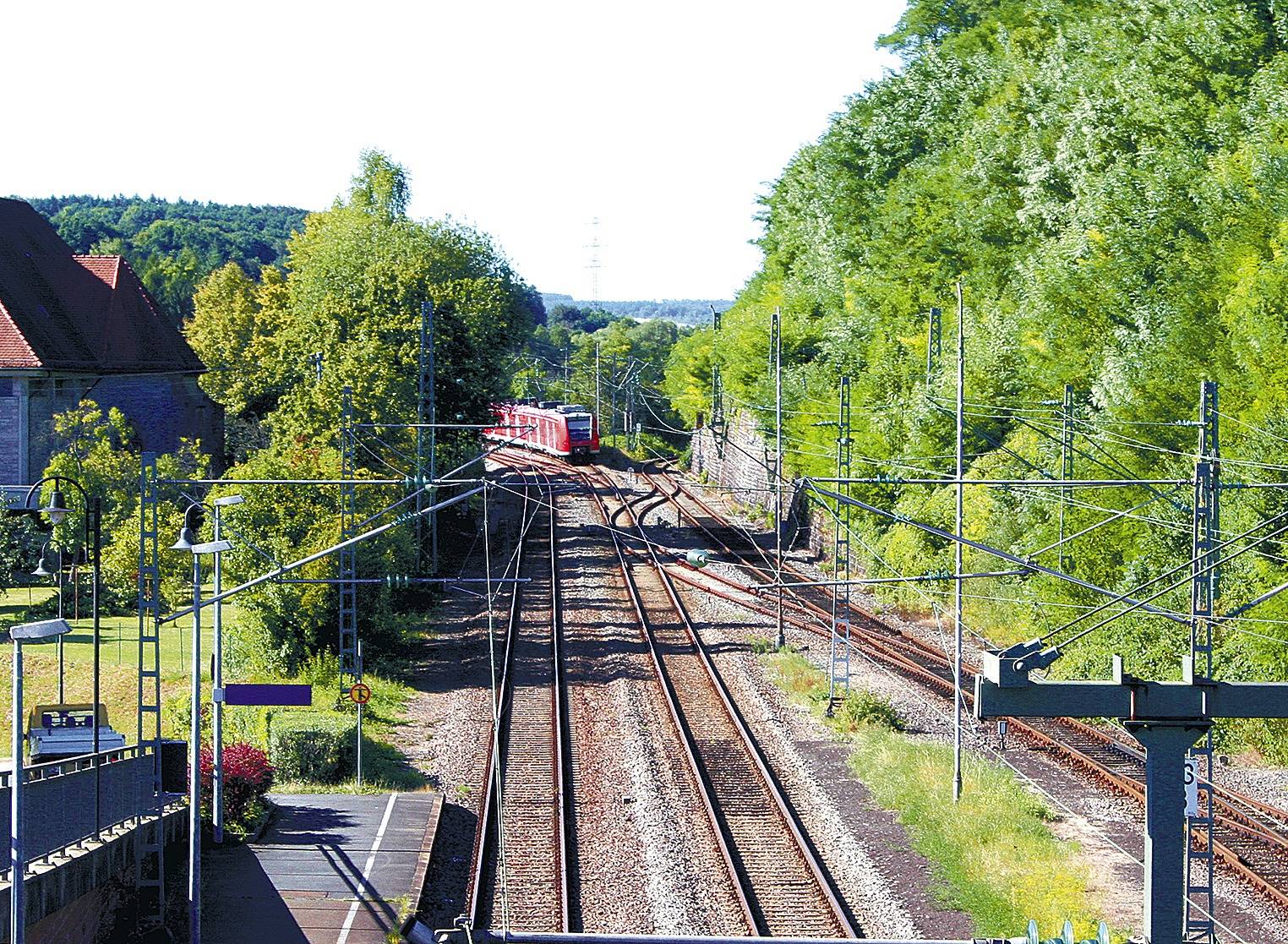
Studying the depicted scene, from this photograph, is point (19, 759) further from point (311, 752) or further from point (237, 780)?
point (311, 752)

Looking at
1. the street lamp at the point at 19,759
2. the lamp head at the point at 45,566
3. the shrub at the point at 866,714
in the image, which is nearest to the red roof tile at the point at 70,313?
the lamp head at the point at 45,566

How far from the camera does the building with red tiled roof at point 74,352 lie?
40969 mm

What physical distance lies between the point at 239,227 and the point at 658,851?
148 metres

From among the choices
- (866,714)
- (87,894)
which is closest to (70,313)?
(866,714)

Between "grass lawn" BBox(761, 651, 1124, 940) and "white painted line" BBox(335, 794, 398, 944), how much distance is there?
6.60 meters

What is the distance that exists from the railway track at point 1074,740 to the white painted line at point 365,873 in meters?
8.96

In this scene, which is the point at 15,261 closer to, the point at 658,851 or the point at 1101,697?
the point at 658,851

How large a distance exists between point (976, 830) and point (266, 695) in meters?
9.20

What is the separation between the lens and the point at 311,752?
2266 centimetres

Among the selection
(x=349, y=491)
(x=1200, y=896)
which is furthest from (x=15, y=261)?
(x=1200, y=896)

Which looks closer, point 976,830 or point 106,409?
point 976,830

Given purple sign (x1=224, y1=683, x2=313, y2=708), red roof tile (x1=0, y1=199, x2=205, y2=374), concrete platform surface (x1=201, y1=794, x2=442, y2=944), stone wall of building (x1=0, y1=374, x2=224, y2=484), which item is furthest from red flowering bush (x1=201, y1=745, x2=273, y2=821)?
red roof tile (x1=0, y1=199, x2=205, y2=374)

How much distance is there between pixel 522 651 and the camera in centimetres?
3100

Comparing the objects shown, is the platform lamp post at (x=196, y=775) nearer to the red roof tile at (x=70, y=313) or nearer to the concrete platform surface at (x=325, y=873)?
the concrete platform surface at (x=325, y=873)
